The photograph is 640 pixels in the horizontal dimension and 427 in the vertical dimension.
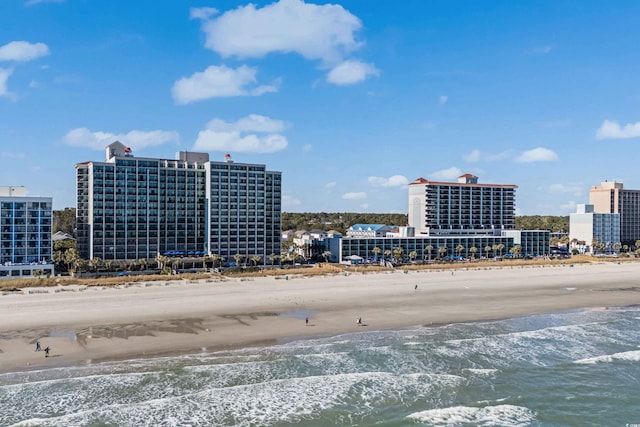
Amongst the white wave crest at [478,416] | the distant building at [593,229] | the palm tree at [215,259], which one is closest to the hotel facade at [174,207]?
the palm tree at [215,259]

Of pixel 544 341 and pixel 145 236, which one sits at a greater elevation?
pixel 145 236

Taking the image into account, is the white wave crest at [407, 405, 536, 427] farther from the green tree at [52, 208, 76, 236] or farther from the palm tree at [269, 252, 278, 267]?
the green tree at [52, 208, 76, 236]

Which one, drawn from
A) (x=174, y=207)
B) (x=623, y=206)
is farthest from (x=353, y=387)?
(x=623, y=206)

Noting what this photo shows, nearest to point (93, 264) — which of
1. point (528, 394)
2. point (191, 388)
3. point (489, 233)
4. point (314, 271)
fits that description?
point (314, 271)

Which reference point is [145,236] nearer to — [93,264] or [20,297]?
[93,264]

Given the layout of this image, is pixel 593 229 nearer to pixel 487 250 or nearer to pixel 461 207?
pixel 461 207

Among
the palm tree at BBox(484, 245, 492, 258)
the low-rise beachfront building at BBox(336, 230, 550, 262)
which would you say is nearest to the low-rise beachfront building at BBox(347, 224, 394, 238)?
the low-rise beachfront building at BBox(336, 230, 550, 262)
